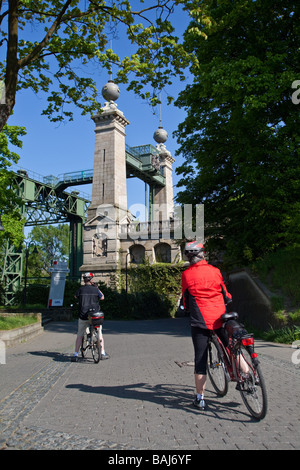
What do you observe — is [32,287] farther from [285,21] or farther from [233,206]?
[285,21]

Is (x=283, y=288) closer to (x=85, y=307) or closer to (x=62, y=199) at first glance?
(x=85, y=307)

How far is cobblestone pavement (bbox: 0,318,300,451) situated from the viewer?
3311 millimetres

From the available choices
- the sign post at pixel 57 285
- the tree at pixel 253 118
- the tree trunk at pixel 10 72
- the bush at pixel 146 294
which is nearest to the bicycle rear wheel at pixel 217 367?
the tree trunk at pixel 10 72

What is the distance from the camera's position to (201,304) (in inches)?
175

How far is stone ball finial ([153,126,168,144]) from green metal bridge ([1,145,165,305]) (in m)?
2.52

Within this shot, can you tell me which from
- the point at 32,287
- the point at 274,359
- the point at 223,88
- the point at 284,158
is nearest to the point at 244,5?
the point at 223,88

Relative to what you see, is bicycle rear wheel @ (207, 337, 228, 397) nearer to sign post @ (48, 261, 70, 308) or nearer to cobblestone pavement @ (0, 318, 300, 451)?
cobblestone pavement @ (0, 318, 300, 451)

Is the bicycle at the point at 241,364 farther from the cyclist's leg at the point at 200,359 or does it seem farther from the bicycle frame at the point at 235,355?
the cyclist's leg at the point at 200,359

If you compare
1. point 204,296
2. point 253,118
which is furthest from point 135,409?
point 253,118

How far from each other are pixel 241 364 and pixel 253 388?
0.90 ft

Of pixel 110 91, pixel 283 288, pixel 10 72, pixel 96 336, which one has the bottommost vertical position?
pixel 96 336

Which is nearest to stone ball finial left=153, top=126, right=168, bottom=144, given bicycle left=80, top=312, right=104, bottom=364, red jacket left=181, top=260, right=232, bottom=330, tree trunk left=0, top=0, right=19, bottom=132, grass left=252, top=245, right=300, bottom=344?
grass left=252, top=245, right=300, bottom=344

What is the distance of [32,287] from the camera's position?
94.4 feet
